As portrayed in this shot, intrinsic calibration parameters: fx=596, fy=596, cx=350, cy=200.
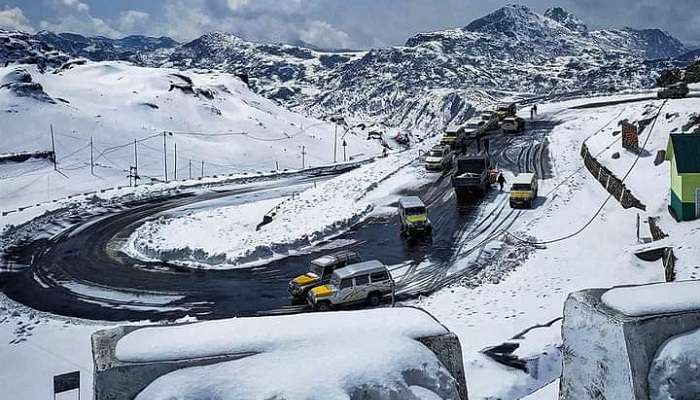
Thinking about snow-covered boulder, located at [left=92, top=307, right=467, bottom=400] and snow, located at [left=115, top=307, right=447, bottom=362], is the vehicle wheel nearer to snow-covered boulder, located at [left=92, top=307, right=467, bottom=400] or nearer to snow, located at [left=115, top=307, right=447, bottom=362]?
snow, located at [left=115, top=307, right=447, bottom=362]

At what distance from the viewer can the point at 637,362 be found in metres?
7.09

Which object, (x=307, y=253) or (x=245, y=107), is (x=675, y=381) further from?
(x=245, y=107)

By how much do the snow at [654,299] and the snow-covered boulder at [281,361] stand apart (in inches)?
89.0

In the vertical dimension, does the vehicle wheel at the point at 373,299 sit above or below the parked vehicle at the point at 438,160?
below

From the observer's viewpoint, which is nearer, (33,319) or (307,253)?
(33,319)

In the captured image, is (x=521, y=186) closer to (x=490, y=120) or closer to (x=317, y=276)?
(x=317, y=276)

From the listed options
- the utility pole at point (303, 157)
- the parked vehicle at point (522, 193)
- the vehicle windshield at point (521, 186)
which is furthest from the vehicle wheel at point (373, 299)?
the utility pole at point (303, 157)

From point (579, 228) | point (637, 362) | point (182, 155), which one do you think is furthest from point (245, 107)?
point (637, 362)

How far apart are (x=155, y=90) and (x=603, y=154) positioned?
83766 millimetres

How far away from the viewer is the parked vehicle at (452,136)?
172 ft

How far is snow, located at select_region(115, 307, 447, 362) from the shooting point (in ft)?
20.7

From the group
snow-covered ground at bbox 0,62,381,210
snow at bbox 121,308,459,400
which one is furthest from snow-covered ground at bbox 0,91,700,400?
snow-covered ground at bbox 0,62,381,210

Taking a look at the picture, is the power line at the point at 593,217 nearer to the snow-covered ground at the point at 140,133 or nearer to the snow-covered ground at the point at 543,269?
the snow-covered ground at the point at 543,269

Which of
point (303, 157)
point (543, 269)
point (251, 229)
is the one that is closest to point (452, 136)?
point (251, 229)
